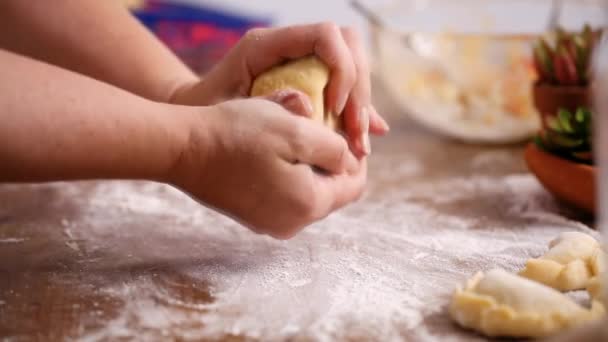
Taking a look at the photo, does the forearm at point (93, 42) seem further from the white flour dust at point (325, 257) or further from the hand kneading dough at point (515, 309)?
the hand kneading dough at point (515, 309)

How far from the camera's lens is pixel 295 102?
0.73 metres

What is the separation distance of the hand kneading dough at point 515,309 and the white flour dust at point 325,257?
2 centimetres

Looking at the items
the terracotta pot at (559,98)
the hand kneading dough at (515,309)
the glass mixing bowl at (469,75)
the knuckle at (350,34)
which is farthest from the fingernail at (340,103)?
the glass mixing bowl at (469,75)

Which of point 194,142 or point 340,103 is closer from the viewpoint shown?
point 194,142

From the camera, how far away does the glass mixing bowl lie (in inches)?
53.5

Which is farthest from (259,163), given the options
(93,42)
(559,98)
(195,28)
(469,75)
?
(195,28)

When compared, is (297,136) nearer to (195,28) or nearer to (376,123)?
(376,123)

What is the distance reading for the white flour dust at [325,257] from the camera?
64cm

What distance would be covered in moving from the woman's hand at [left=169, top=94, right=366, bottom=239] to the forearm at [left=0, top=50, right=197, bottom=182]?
0.09 ft

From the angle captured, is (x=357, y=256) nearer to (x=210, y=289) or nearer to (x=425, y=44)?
(x=210, y=289)

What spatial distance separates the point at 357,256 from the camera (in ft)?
2.65

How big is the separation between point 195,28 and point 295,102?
1.22 meters

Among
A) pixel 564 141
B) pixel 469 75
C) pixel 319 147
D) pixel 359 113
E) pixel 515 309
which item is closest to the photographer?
pixel 515 309

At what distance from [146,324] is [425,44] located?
95 centimetres
